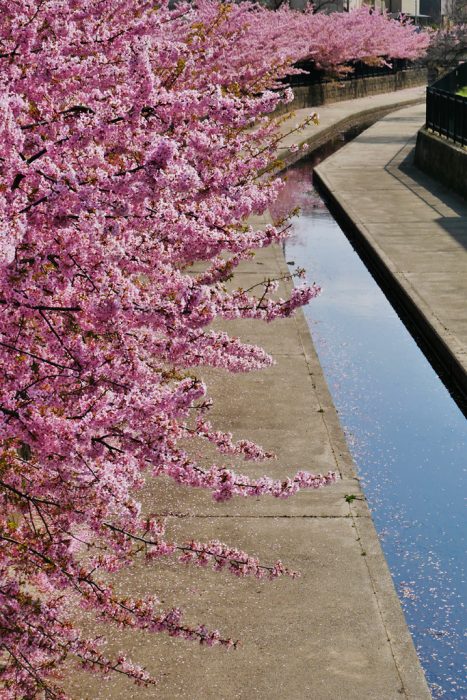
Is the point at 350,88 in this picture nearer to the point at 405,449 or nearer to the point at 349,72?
the point at 349,72

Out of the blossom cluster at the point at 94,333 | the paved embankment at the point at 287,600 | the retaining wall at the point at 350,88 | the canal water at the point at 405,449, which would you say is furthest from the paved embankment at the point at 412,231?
the retaining wall at the point at 350,88

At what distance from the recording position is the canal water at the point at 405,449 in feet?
24.3

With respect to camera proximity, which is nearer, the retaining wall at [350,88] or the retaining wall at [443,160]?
the retaining wall at [443,160]

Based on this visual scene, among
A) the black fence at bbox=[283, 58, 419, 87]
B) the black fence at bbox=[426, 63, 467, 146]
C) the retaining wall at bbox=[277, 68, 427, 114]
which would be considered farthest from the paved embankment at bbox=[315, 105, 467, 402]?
the black fence at bbox=[283, 58, 419, 87]

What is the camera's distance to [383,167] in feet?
94.5

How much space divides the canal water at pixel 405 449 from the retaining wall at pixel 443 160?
605 cm

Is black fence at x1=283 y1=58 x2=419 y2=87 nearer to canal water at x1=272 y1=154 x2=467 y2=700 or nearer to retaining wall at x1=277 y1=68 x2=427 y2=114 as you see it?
retaining wall at x1=277 y1=68 x2=427 y2=114

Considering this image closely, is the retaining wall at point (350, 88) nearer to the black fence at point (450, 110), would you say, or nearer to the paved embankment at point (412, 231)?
the black fence at point (450, 110)

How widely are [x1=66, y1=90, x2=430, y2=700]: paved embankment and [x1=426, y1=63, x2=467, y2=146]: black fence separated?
16891mm

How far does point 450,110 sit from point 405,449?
705 inches

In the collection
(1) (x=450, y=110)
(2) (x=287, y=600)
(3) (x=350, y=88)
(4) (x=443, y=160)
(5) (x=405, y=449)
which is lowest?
(3) (x=350, y=88)

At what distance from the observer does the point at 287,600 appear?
682cm

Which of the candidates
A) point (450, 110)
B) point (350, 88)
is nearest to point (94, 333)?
point (450, 110)

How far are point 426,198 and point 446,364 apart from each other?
1157cm
